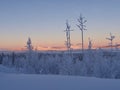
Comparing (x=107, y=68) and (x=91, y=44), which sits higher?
(x=91, y=44)

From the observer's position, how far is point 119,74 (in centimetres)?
2166

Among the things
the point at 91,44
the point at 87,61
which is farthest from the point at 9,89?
the point at 91,44

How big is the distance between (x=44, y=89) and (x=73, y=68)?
1844cm

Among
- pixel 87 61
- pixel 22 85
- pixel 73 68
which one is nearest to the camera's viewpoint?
pixel 22 85

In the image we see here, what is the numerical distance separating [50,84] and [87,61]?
1993 cm

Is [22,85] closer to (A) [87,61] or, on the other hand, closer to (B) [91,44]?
(A) [87,61]

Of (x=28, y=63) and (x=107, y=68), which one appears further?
(x=28, y=63)

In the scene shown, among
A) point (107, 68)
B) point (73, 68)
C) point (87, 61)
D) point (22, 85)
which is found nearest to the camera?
point (22, 85)

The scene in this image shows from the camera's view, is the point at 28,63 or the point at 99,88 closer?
the point at 99,88

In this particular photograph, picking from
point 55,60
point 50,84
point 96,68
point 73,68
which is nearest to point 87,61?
point 73,68

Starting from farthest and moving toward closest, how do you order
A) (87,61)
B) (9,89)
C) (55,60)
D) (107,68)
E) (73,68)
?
(55,60), (87,61), (73,68), (107,68), (9,89)

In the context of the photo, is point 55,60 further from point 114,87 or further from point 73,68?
point 114,87

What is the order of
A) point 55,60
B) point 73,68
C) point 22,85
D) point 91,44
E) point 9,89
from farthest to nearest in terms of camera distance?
point 91,44 → point 55,60 → point 73,68 → point 22,85 → point 9,89

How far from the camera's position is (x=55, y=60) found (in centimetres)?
3491
